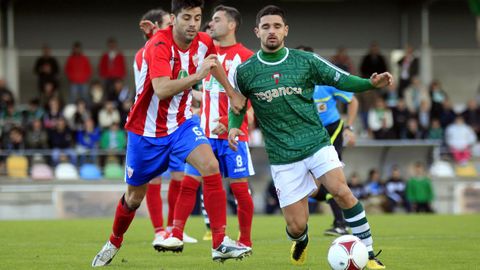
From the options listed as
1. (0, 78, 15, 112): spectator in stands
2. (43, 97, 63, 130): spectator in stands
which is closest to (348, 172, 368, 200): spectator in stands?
(43, 97, 63, 130): spectator in stands

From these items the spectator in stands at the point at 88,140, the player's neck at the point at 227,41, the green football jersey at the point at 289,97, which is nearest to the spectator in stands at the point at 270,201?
the spectator in stands at the point at 88,140

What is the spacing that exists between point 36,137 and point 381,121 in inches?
368

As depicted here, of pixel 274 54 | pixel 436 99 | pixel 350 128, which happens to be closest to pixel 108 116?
pixel 436 99

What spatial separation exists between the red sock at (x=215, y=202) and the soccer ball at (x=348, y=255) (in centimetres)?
126

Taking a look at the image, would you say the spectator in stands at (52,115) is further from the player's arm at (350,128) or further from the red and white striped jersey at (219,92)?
the red and white striped jersey at (219,92)

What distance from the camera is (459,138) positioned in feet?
87.7

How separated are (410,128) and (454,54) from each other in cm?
603

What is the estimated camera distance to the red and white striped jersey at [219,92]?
Result: 439 inches

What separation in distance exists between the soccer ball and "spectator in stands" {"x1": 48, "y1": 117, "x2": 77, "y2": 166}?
56.2 feet

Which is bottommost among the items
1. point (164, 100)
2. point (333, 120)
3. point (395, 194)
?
point (395, 194)

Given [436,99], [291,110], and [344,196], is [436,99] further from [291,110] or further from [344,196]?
[344,196]

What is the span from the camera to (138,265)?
9180 millimetres

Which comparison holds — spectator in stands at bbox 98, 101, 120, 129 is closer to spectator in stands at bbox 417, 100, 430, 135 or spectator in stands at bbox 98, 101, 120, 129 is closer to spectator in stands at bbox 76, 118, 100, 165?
spectator in stands at bbox 76, 118, 100, 165

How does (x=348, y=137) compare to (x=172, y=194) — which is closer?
(x=172, y=194)
